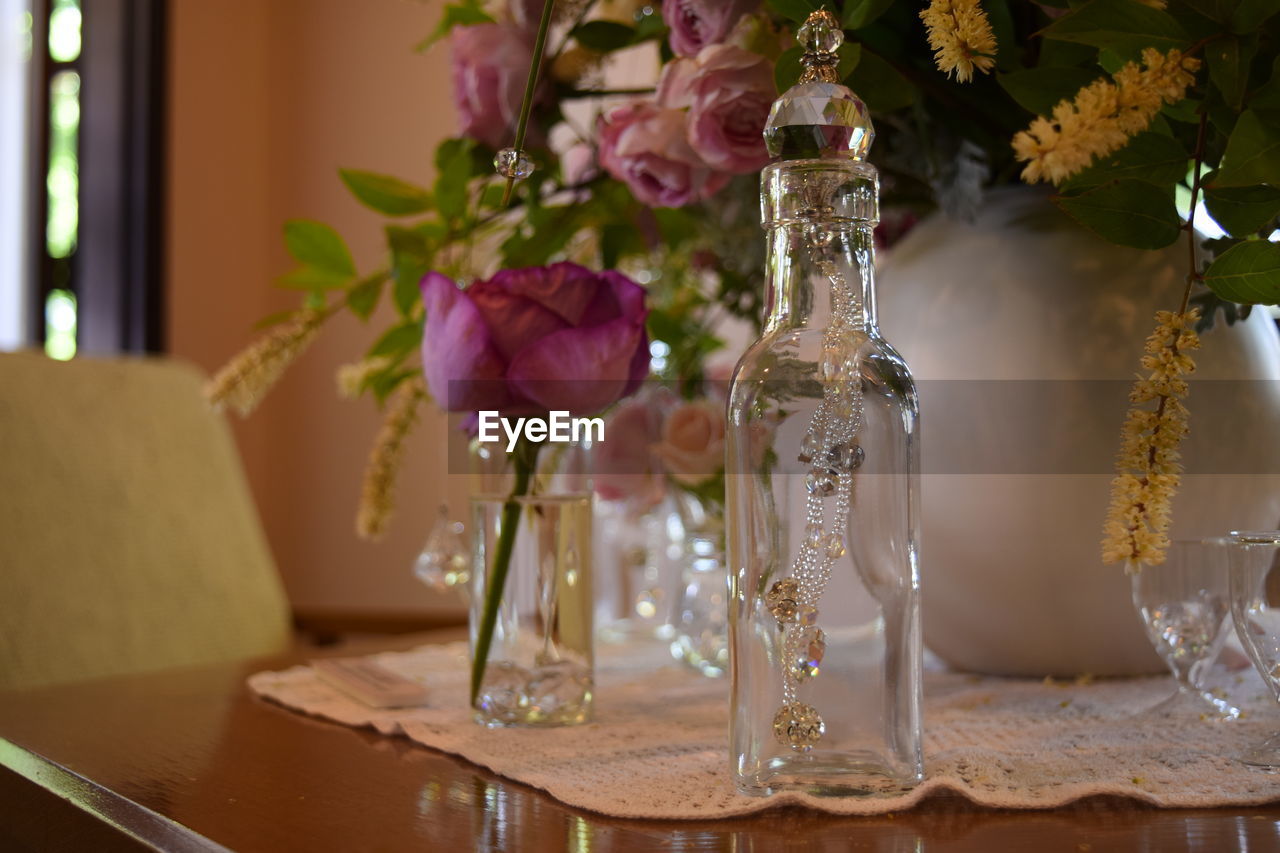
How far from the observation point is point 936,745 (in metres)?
0.59

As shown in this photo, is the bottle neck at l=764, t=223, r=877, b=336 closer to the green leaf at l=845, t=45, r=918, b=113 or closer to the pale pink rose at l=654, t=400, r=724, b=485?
the green leaf at l=845, t=45, r=918, b=113

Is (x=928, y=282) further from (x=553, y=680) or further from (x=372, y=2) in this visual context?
(x=372, y=2)

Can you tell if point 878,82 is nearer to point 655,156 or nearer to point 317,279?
point 655,156

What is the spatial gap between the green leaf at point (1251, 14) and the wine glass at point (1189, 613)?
244 millimetres

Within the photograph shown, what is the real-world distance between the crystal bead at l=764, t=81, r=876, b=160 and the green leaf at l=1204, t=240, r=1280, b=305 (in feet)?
0.49

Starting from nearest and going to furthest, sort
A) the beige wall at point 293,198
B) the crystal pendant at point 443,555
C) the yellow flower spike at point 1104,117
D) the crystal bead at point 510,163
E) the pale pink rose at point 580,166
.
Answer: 1. the yellow flower spike at point 1104,117
2. the crystal bead at point 510,163
3. the pale pink rose at point 580,166
4. the crystal pendant at point 443,555
5. the beige wall at point 293,198

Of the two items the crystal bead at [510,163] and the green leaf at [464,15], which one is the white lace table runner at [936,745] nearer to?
the crystal bead at [510,163]

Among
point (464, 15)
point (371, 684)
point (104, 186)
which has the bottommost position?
point (371, 684)

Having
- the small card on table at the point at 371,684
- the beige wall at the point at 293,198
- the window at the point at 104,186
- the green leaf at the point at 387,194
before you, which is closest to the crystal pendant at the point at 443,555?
the small card on table at the point at 371,684

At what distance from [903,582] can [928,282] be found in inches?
11.5

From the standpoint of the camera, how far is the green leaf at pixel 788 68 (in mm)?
569

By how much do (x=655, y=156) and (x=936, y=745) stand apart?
34 centimetres

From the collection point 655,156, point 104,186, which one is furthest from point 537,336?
point 104,186

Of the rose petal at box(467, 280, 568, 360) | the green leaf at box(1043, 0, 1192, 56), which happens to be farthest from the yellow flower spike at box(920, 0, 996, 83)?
the rose petal at box(467, 280, 568, 360)
